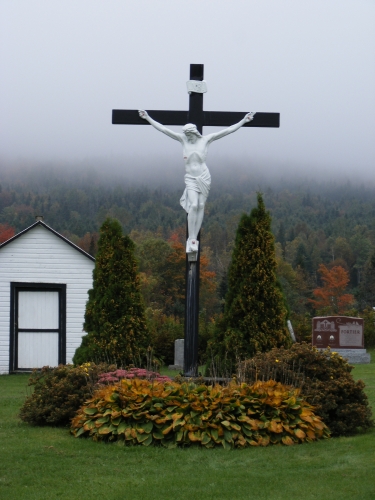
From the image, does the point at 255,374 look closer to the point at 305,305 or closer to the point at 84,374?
the point at 84,374

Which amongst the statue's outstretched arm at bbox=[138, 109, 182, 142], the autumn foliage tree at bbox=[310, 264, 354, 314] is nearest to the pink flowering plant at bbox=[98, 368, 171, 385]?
the statue's outstretched arm at bbox=[138, 109, 182, 142]

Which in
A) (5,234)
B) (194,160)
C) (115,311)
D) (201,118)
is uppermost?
(5,234)

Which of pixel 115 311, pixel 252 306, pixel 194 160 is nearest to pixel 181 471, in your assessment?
pixel 252 306

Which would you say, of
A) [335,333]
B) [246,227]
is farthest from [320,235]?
[246,227]

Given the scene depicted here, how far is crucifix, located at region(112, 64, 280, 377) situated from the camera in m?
10.8

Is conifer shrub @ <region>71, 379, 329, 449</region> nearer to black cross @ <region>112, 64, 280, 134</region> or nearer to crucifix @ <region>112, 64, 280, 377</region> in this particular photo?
crucifix @ <region>112, 64, 280, 377</region>

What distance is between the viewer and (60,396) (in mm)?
10102

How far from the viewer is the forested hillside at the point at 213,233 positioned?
59.2m

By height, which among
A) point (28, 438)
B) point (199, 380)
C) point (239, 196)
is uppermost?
point (239, 196)

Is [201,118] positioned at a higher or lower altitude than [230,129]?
higher

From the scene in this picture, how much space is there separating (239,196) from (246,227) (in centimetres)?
12088

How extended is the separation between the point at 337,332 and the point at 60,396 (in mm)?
15689

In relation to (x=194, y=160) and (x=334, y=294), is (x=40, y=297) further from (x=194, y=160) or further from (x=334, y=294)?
(x=334, y=294)

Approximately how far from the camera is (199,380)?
1007 cm
